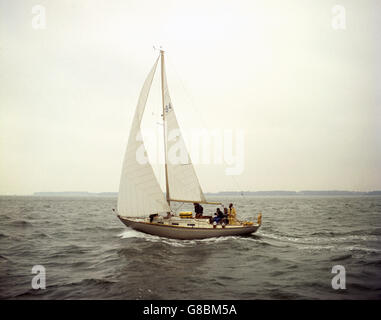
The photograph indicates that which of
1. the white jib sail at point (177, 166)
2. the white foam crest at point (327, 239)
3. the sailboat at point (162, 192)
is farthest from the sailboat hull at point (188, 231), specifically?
the white foam crest at point (327, 239)

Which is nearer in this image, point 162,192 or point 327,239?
point 162,192

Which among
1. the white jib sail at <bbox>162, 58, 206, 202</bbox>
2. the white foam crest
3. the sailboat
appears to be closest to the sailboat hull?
the sailboat

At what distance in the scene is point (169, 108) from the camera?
20547mm

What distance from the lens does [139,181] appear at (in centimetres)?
1911

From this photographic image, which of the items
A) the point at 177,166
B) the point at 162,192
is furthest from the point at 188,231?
the point at 177,166

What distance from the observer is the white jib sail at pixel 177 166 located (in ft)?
66.6

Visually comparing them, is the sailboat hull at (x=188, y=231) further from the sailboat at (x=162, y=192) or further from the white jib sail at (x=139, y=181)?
the white jib sail at (x=139, y=181)

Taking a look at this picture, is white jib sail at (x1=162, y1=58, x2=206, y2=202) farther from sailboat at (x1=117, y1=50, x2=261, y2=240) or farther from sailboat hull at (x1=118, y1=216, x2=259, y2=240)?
sailboat hull at (x1=118, y1=216, x2=259, y2=240)

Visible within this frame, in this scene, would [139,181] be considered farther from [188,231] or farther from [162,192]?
[188,231]

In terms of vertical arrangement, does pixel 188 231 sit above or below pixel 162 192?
below

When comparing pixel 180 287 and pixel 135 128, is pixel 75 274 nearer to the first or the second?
pixel 180 287

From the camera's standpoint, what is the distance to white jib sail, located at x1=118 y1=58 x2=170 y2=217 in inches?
752

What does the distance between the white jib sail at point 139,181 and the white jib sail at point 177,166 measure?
4.95 feet

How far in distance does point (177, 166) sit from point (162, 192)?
247 cm
